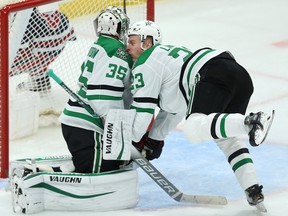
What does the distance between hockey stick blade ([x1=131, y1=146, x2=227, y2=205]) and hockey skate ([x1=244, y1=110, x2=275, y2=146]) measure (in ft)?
1.72

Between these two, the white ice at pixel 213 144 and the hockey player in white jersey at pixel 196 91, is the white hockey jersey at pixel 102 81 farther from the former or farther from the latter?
the white ice at pixel 213 144

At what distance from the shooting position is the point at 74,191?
3666 millimetres

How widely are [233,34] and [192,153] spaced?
231 cm

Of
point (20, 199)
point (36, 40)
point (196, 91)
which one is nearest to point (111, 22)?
point (196, 91)

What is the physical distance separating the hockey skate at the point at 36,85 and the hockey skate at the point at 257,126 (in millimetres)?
1802

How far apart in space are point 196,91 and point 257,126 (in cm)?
34

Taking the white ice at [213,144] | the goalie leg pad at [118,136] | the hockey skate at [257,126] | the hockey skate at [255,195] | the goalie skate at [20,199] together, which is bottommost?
the white ice at [213,144]

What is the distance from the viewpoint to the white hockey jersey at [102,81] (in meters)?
3.72

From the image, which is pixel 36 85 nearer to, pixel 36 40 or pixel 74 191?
pixel 36 40

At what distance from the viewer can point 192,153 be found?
444 cm

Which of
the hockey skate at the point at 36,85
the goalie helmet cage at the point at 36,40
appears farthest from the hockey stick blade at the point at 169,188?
the hockey skate at the point at 36,85

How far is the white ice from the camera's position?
3.79 m

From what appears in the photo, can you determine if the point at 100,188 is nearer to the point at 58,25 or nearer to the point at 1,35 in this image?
the point at 1,35

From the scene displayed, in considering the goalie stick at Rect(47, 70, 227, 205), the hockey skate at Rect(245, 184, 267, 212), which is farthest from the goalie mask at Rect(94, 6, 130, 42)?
the hockey skate at Rect(245, 184, 267, 212)
